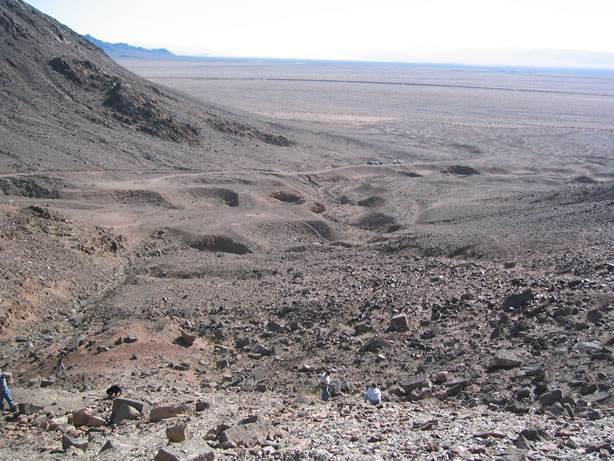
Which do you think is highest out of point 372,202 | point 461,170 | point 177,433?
point 177,433

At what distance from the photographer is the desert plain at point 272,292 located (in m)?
9.47

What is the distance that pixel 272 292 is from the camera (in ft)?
60.4

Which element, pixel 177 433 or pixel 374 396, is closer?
pixel 177 433

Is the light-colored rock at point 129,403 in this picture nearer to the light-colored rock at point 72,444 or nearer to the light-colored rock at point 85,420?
the light-colored rock at point 85,420

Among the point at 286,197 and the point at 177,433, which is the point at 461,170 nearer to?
the point at 286,197

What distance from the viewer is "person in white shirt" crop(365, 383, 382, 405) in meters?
10.9

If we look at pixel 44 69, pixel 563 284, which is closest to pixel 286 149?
pixel 44 69

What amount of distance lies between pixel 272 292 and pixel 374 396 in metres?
7.80

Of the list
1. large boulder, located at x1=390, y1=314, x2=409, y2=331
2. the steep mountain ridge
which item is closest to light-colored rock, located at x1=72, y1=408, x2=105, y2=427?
large boulder, located at x1=390, y1=314, x2=409, y2=331

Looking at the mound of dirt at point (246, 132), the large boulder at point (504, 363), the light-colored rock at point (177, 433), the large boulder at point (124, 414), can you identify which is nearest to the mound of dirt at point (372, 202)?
the mound of dirt at point (246, 132)

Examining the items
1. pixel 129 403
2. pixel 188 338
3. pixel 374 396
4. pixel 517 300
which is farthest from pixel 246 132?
pixel 129 403

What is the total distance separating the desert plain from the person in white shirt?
165mm

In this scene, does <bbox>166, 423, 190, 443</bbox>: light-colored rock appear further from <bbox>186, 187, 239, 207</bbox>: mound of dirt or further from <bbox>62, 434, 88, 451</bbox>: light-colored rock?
<bbox>186, 187, 239, 207</bbox>: mound of dirt

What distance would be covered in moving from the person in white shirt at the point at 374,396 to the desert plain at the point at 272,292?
165mm
